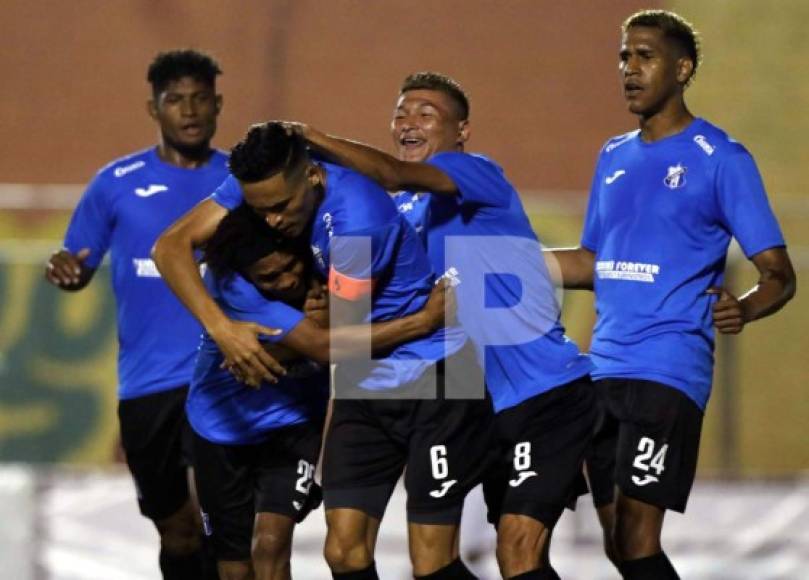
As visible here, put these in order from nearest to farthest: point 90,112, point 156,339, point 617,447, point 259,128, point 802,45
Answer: point 259,128 < point 617,447 < point 156,339 < point 802,45 < point 90,112

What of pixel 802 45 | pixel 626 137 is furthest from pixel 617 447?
pixel 802 45

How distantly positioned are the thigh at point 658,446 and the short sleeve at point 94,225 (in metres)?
2.80

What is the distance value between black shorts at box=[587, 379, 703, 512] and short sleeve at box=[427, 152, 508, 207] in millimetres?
773

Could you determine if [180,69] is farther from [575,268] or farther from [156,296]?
[575,268]

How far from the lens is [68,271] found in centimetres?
688

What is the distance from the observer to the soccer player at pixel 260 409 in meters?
5.35

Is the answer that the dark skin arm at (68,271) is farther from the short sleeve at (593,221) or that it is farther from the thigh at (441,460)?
the short sleeve at (593,221)

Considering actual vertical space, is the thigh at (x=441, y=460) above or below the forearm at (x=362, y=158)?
below

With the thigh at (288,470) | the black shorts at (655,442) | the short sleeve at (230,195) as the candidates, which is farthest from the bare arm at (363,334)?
the black shorts at (655,442)

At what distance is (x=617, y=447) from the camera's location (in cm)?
554

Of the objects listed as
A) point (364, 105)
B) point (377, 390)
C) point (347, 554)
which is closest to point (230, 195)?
point (377, 390)

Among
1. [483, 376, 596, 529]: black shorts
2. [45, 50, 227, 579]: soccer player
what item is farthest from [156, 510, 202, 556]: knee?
[483, 376, 596, 529]: black shorts

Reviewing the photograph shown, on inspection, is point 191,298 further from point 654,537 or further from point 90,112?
point 90,112

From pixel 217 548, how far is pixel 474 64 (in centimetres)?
816
